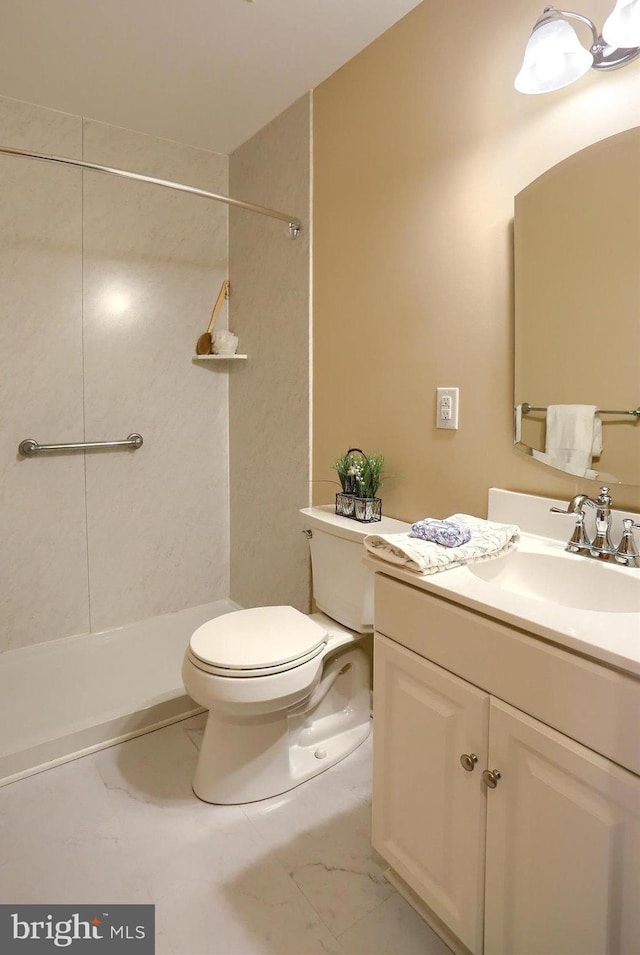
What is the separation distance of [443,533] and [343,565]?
62 centimetres

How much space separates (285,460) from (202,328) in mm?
844

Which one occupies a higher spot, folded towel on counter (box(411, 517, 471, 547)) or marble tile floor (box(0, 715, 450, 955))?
folded towel on counter (box(411, 517, 471, 547))

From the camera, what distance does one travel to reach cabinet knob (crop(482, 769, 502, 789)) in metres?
0.95

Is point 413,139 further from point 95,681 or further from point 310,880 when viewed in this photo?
point 95,681

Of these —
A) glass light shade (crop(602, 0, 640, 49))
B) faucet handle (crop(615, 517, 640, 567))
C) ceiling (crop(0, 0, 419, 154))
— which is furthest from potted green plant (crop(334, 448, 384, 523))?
ceiling (crop(0, 0, 419, 154))

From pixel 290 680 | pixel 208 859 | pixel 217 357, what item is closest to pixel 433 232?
pixel 217 357

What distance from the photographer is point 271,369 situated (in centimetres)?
246

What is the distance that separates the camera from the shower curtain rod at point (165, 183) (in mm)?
1666

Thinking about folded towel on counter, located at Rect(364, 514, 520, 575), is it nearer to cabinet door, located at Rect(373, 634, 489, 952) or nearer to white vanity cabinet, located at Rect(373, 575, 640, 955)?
white vanity cabinet, located at Rect(373, 575, 640, 955)

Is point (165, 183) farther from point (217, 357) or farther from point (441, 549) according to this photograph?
point (441, 549)

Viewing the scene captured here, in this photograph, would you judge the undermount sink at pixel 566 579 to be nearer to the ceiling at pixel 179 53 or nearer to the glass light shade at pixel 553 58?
the glass light shade at pixel 553 58

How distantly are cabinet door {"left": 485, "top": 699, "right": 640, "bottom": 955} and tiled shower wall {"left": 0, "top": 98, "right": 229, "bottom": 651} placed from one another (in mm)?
2056

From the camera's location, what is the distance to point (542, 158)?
4.45 ft

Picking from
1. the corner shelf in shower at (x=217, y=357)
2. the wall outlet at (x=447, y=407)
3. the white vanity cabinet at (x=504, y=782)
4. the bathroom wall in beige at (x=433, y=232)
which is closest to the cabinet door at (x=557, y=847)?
the white vanity cabinet at (x=504, y=782)
